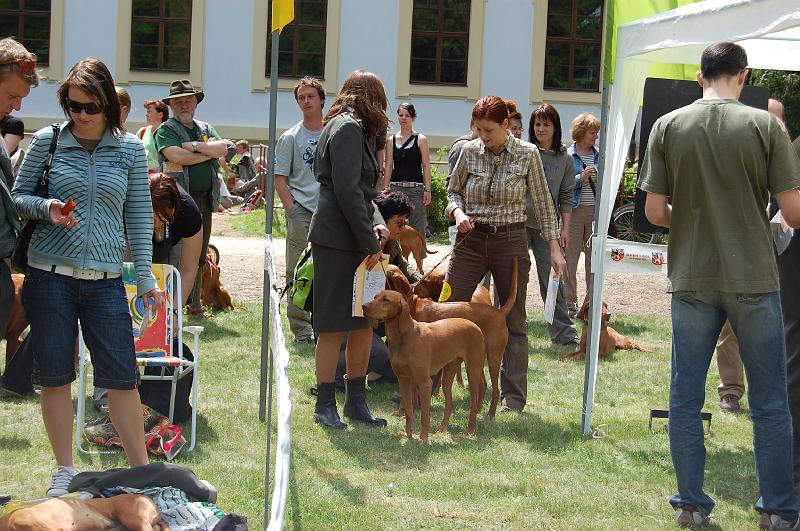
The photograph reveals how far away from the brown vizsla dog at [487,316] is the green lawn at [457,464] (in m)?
0.40

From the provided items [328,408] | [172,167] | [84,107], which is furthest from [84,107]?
[172,167]

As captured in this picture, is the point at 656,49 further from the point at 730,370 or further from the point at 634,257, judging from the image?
the point at 730,370

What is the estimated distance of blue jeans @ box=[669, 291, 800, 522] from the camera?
14.9 feet

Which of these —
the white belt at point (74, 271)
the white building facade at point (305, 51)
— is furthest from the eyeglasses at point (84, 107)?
the white building facade at point (305, 51)

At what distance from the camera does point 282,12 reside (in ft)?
18.7

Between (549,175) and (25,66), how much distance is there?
5072mm

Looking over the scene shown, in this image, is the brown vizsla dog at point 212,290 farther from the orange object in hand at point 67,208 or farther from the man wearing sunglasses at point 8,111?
the orange object in hand at point 67,208

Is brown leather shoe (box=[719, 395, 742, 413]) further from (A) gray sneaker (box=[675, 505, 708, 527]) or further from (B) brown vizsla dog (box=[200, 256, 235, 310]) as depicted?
(B) brown vizsla dog (box=[200, 256, 235, 310])

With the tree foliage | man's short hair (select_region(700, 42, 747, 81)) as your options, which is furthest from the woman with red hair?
the tree foliage

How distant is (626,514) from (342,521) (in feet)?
4.32

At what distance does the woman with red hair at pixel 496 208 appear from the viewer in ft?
21.5

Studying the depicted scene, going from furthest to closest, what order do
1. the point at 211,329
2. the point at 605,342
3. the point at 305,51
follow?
1. the point at 305,51
2. the point at 211,329
3. the point at 605,342

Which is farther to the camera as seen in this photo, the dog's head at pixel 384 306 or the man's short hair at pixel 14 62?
the dog's head at pixel 384 306

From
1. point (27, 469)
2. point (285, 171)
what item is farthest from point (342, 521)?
point (285, 171)
